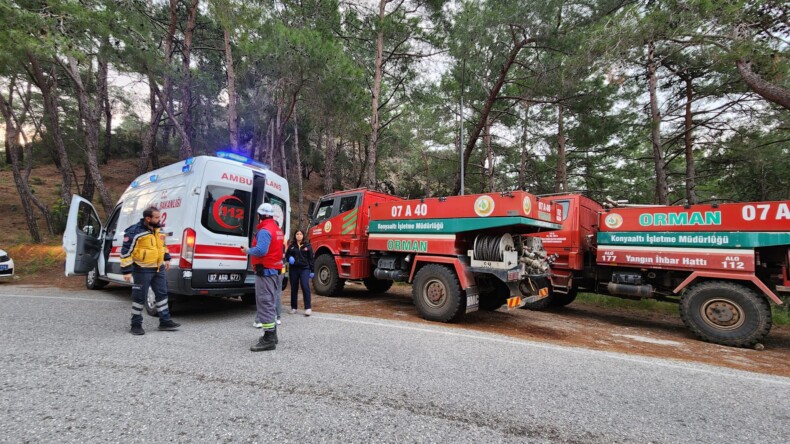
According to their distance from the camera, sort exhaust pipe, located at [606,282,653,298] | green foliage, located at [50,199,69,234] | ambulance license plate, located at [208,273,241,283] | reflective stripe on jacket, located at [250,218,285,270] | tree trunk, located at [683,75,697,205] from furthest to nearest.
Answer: green foliage, located at [50,199,69,234], tree trunk, located at [683,75,697,205], exhaust pipe, located at [606,282,653,298], ambulance license plate, located at [208,273,241,283], reflective stripe on jacket, located at [250,218,285,270]

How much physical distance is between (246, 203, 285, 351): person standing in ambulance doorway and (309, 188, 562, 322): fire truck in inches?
108

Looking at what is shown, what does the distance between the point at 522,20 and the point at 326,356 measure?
34.0 feet

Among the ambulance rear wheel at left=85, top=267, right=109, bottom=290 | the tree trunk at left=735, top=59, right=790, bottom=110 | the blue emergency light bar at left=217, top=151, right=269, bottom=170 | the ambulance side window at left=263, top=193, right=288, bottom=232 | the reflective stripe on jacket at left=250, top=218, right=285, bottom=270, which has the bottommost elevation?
the ambulance rear wheel at left=85, top=267, right=109, bottom=290

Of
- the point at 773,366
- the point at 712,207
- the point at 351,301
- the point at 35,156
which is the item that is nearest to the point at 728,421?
the point at 773,366

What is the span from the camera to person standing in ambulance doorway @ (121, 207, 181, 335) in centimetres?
423

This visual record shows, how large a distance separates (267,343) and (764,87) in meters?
10.5

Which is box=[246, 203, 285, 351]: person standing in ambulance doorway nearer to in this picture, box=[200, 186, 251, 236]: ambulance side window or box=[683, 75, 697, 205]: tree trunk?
box=[200, 186, 251, 236]: ambulance side window

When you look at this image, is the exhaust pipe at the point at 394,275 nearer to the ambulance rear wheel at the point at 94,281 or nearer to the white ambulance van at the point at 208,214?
the white ambulance van at the point at 208,214

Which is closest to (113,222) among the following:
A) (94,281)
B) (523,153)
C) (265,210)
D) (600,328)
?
(94,281)

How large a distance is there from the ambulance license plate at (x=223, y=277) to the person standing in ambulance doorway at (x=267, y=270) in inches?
55.9

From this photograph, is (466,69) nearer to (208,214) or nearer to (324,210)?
(324,210)

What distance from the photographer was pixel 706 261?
512cm

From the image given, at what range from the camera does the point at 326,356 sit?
3420 mm

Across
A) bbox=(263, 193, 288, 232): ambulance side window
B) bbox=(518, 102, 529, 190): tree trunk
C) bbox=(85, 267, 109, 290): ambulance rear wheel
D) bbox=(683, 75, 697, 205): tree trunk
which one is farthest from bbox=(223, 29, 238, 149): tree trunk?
bbox=(683, 75, 697, 205): tree trunk
